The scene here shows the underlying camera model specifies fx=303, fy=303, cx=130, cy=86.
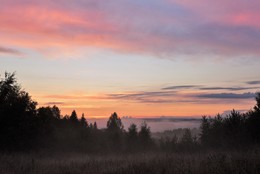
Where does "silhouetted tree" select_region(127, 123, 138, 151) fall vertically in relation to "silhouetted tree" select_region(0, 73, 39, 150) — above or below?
below

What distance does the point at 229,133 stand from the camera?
5538 cm

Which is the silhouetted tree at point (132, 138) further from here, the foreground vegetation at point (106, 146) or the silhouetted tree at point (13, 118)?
the silhouetted tree at point (13, 118)

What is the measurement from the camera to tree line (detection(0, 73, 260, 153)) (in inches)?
1516

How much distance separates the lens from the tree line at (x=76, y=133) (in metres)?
38.5

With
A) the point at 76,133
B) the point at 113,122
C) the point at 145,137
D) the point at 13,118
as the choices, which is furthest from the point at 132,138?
the point at 13,118

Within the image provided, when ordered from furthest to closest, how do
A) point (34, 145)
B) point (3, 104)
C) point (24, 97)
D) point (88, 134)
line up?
point (88, 134) < point (34, 145) < point (24, 97) < point (3, 104)

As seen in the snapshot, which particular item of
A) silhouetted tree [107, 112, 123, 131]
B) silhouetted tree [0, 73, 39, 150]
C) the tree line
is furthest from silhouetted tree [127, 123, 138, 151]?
silhouetted tree [0, 73, 39, 150]

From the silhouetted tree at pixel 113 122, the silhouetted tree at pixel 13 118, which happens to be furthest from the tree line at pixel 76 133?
the silhouetted tree at pixel 113 122

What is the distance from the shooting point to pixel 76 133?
212 ft

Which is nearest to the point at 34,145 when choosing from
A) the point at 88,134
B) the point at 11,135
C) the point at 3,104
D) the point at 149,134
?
the point at 11,135

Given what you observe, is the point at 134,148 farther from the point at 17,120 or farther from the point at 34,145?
the point at 17,120

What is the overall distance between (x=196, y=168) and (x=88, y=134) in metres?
57.6

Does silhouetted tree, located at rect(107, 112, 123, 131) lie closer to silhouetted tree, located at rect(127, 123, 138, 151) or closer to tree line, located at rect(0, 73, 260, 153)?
tree line, located at rect(0, 73, 260, 153)

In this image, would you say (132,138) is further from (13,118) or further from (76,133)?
(13,118)
